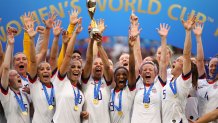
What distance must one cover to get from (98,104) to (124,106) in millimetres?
234

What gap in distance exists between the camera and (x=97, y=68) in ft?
17.0

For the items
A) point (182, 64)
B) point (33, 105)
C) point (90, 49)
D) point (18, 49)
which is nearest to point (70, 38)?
point (90, 49)

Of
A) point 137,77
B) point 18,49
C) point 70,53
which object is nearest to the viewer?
point 70,53

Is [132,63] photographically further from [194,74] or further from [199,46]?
[199,46]

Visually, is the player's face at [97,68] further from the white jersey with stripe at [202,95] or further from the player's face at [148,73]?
the white jersey with stripe at [202,95]

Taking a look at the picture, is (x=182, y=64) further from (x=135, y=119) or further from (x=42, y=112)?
(x=42, y=112)

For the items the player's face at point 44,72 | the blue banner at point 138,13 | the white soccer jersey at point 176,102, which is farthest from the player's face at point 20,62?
the blue banner at point 138,13

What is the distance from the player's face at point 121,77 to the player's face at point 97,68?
0.52 feet

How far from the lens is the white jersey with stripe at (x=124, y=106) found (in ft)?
16.8

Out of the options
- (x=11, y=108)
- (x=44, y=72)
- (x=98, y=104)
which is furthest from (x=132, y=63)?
(x=11, y=108)

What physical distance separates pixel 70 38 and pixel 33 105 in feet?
2.33

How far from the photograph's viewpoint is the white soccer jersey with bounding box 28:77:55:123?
503 centimetres

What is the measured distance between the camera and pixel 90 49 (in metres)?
5.07

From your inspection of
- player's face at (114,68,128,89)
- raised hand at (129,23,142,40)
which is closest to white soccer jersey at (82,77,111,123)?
player's face at (114,68,128,89)
